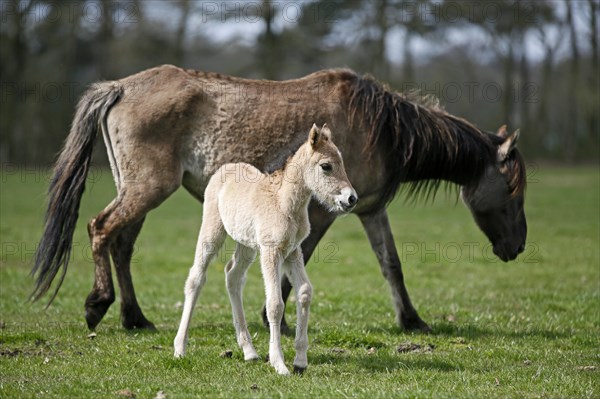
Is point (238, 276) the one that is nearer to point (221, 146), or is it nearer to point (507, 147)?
point (221, 146)

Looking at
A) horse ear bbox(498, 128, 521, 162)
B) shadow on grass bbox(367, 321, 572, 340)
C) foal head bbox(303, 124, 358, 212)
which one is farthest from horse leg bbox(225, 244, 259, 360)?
horse ear bbox(498, 128, 521, 162)

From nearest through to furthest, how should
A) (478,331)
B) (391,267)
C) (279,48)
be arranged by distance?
1. (478,331)
2. (391,267)
3. (279,48)

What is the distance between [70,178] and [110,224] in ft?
2.52

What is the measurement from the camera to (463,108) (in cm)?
4259

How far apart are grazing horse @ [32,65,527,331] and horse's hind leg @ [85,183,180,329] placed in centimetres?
1

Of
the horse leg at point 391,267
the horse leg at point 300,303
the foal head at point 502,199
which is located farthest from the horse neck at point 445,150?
the horse leg at point 300,303

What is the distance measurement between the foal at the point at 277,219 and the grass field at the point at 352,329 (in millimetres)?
375

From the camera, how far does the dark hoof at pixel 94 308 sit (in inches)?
298

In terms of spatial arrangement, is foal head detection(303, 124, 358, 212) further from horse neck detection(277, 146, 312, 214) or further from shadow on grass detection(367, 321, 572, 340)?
shadow on grass detection(367, 321, 572, 340)

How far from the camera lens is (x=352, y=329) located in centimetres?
783

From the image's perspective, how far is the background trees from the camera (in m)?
35.6

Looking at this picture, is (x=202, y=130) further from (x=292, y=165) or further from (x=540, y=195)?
(x=540, y=195)

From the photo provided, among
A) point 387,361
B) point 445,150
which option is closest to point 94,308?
point 387,361

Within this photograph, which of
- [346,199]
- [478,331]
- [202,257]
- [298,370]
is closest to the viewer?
[346,199]
